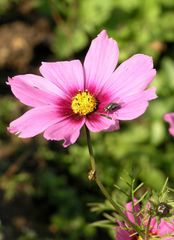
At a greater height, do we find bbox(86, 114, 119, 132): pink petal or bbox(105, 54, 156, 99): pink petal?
bbox(105, 54, 156, 99): pink petal

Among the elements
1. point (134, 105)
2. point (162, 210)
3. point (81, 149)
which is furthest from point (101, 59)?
point (81, 149)

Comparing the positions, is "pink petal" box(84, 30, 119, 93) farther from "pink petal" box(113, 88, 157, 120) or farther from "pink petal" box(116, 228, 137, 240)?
"pink petal" box(116, 228, 137, 240)

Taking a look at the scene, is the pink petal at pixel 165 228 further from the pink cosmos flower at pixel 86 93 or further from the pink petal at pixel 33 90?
the pink petal at pixel 33 90

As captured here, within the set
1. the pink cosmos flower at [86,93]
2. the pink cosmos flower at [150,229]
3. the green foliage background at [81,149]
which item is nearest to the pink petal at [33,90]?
the pink cosmos flower at [86,93]

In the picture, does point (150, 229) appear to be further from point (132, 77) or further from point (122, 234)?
point (132, 77)

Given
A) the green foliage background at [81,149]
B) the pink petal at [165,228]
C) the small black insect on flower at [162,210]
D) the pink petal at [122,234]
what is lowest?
the pink petal at [165,228]

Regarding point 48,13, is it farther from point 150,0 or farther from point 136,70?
point 136,70

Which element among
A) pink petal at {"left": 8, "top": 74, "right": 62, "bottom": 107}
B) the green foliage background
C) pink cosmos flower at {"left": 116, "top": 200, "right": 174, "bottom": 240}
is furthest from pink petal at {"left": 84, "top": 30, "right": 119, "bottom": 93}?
the green foliage background

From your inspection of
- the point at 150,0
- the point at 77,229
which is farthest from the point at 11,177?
the point at 150,0
